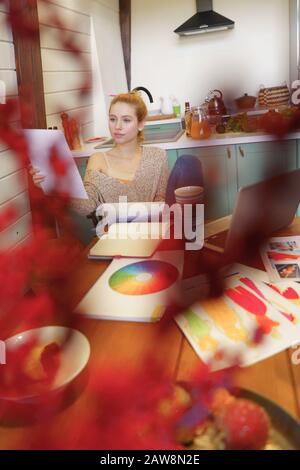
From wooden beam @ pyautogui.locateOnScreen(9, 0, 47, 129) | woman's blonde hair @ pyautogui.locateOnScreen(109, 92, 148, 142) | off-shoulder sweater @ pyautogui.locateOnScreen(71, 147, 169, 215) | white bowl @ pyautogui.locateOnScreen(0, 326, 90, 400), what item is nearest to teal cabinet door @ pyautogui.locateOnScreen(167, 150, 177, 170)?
off-shoulder sweater @ pyautogui.locateOnScreen(71, 147, 169, 215)

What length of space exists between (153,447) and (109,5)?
26.4 inches

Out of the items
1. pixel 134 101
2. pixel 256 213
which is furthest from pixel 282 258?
pixel 134 101

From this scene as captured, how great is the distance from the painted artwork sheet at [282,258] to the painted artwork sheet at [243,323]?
20 millimetres

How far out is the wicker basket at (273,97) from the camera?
1.51ft

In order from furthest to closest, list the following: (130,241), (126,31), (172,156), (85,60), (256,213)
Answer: (172,156)
(126,31)
(130,241)
(256,213)
(85,60)

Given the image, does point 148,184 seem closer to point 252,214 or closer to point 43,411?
point 252,214

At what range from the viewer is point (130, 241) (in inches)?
23.1

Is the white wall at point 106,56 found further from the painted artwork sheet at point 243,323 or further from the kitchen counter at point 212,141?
the painted artwork sheet at point 243,323

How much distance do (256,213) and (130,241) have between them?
0.22m

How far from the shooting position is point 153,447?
0.24 m

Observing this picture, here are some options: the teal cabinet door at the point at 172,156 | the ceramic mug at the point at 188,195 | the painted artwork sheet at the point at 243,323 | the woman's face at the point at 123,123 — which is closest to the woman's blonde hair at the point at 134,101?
the woman's face at the point at 123,123

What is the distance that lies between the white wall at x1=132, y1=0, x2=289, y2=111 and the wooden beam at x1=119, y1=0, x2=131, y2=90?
1 cm

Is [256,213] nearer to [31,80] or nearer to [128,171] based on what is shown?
[31,80]
